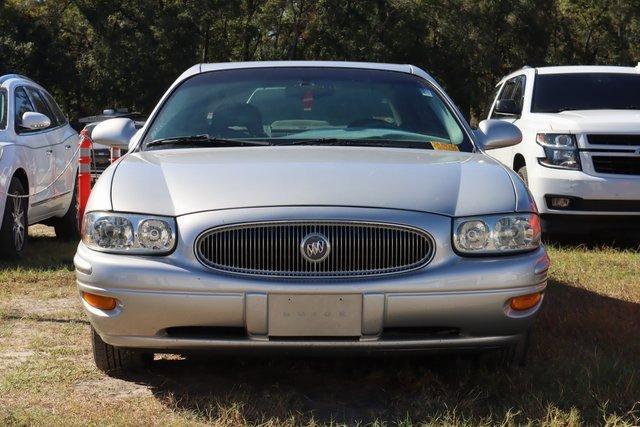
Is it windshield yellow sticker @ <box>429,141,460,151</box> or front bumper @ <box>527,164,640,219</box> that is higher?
windshield yellow sticker @ <box>429,141,460,151</box>

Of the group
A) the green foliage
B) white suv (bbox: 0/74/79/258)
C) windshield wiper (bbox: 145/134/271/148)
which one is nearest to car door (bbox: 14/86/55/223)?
white suv (bbox: 0/74/79/258)

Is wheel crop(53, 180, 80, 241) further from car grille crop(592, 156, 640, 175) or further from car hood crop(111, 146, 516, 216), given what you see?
car hood crop(111, 146, 516, 216)

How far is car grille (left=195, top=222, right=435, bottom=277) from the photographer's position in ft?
13.3

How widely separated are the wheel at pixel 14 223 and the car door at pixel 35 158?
0.70 feet

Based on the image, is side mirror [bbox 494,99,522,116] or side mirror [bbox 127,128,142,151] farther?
side mirror [bbox 494,99,522,116]

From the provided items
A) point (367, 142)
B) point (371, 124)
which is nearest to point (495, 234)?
point (367, 142)

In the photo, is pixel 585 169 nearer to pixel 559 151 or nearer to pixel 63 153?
pixel 559 151

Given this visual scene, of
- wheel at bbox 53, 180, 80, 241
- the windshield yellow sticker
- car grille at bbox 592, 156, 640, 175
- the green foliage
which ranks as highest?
the windshield yellow sticker

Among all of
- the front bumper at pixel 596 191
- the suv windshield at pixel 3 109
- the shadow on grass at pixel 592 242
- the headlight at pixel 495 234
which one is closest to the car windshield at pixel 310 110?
the headlight at pixel 495 234

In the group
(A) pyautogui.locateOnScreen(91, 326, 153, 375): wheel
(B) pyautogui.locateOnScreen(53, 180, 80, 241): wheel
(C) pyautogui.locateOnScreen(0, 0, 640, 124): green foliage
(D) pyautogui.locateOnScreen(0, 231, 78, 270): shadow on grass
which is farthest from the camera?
(C) pyautogui.locateOnScreen(0, 0, 640, 124): green foliage

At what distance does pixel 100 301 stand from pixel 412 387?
54.6 inches

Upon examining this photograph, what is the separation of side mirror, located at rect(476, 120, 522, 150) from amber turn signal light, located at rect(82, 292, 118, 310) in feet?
7.45

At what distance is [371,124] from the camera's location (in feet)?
17.8

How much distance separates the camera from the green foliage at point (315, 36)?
41625 mm
